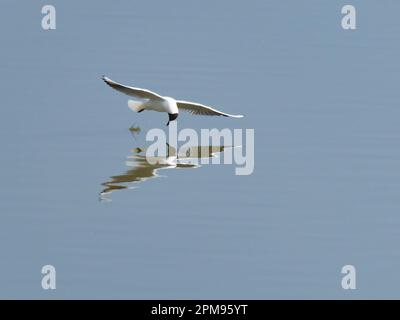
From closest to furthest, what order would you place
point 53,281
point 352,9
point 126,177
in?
point 53,281 < point 126,177 < point 352,9

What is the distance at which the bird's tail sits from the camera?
1494 cm

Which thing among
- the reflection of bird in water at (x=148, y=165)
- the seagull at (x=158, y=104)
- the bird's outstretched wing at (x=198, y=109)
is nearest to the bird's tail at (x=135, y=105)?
the seagull at (x=158, y=104)

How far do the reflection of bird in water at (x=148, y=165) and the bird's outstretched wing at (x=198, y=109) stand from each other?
2.47ft

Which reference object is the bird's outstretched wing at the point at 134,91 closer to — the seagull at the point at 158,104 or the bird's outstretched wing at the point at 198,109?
the seagull at the point at 158,104

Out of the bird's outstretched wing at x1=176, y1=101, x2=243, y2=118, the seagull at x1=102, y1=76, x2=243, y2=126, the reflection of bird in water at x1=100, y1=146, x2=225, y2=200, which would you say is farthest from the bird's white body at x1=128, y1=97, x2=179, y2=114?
the reflection of bird in water at x1=100, y1=146, x2=225, y2=200

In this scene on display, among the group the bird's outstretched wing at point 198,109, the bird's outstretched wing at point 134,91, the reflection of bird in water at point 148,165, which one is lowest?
the reflection of bird in water at point 148,165

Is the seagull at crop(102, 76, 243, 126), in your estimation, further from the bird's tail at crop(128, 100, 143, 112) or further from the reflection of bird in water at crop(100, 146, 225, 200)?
the reflection of bird in water at crop(100, 146, 225, 200)

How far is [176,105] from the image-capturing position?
1504 cm

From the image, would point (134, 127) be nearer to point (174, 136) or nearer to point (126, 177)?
point (174, 136)

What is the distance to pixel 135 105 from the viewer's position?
14977 mm

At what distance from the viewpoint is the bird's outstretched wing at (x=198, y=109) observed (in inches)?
599

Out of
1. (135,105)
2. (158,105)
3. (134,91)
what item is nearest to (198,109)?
(158,105)

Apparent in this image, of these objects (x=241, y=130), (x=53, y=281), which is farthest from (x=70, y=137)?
(x=53, y=281)

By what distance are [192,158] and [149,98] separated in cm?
104
